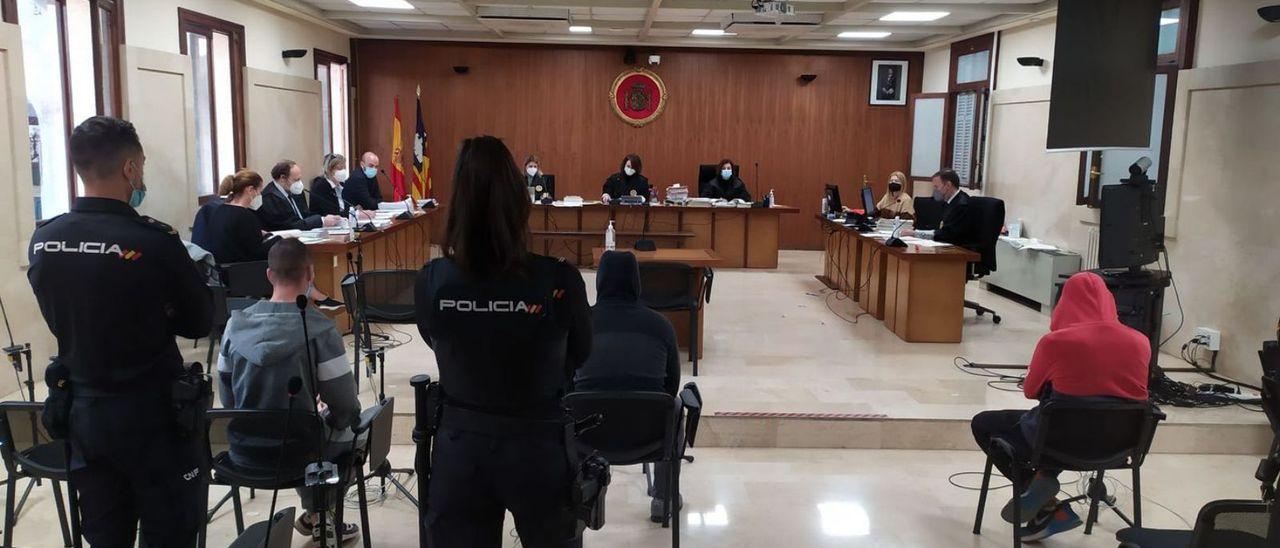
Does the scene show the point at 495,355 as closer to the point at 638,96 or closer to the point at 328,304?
the point at 328,304

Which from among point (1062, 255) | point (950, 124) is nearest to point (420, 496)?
point (1062, 255)

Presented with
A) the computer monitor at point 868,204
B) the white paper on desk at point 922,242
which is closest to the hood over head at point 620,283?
the white paper on desk at point 922,242

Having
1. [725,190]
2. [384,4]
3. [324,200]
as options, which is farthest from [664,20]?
[324,200]

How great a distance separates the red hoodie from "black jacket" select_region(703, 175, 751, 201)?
7728mm

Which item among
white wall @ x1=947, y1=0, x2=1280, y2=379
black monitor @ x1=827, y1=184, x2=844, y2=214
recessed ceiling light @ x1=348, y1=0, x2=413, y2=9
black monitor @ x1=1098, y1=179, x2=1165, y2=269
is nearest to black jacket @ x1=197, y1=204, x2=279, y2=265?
recessed ceiling light @ x1=348, y1=0, x2=413, y2=9

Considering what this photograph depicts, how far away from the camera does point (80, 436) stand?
225 cm

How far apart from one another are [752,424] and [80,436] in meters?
3.26

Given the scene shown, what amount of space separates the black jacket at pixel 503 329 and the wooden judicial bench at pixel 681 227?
834 centimetres

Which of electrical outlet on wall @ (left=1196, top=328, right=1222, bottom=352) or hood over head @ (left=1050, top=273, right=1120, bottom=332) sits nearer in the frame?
hood over head @ (left=1050, top=273, right=1120, bottom=332)

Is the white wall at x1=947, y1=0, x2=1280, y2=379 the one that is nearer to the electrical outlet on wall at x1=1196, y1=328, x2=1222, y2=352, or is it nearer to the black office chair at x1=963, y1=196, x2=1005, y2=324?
the electrical outlet on wall at x1=1196, y1=328, x2=1222, y2=352

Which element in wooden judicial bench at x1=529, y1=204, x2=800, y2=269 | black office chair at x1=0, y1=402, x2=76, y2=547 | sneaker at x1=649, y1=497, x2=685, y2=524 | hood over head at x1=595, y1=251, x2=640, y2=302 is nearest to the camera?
black office chair at x1=0, y1=402, x2=76, y2=547

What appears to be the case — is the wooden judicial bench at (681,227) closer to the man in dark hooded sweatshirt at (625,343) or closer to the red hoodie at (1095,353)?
the man in dark hooded sweatshirt at (625,343)

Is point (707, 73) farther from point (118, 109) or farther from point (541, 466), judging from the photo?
point (541, 466)

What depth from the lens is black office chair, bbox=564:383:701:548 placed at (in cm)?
306
